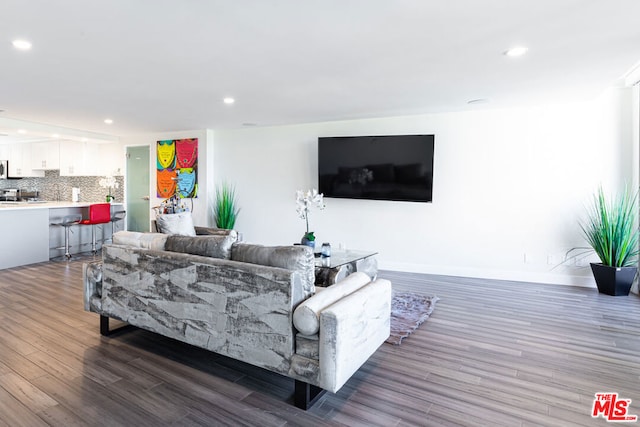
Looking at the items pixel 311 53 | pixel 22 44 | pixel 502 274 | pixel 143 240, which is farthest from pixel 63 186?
pixel 502 274

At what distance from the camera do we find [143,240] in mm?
2967

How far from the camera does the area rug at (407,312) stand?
10.3ft

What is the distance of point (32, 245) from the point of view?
580 cm

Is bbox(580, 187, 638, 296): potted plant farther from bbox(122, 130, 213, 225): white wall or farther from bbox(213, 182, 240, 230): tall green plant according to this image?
bbox(122, 130, 213, 225): white wall

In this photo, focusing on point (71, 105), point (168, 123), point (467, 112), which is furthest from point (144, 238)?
point (467, 112)

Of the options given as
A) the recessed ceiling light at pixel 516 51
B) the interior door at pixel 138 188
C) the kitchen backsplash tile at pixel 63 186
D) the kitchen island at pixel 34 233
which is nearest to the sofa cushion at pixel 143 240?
the recessed ceiling light at pixel 516 51

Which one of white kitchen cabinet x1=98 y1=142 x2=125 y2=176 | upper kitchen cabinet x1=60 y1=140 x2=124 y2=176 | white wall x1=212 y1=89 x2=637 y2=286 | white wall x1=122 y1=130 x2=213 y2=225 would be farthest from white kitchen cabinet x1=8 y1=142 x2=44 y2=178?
white wall x1=212 y1=89 x2=637 y2=286

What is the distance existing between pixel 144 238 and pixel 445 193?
4.16 meters

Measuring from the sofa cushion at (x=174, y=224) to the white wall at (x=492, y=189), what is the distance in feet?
8.42

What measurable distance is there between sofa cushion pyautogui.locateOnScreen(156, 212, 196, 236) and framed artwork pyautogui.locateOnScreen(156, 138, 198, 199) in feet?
10.4

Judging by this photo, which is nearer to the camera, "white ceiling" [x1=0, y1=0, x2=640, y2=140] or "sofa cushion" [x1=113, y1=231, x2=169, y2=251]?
"white ceiling" [x1=0, y1=0, x2=640, y2=140]

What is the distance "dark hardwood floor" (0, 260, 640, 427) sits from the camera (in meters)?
2.03

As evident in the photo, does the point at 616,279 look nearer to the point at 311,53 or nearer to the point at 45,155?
the point at 311,53

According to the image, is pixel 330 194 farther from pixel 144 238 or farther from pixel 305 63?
pixel 144 238
